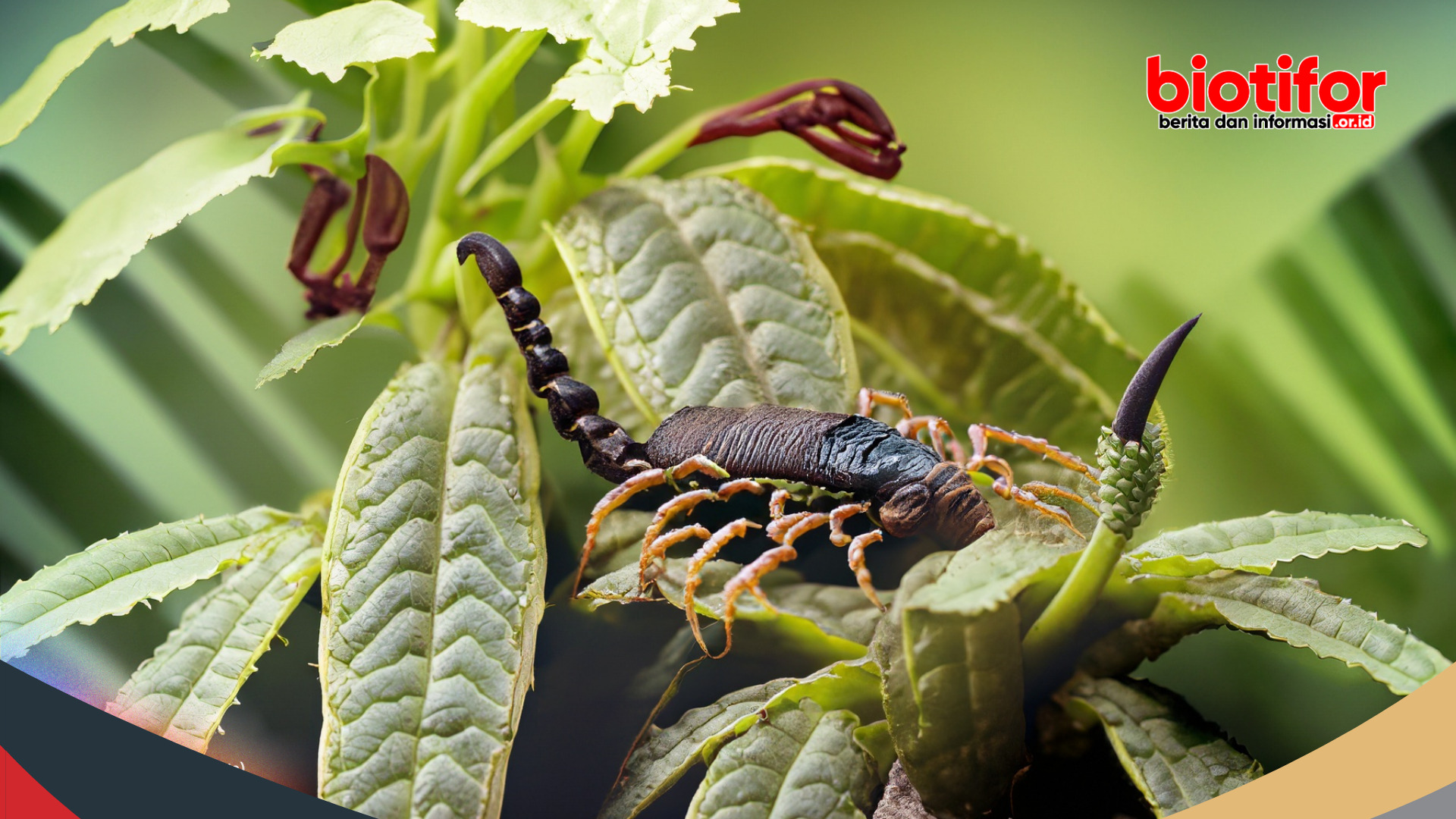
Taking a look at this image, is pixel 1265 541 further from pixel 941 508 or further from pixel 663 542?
pixel 663 542

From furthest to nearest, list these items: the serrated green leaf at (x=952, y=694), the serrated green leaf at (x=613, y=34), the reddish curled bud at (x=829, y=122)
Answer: the reddish curled bud at (x=829, y=122), the serrated green leaf at (x=613, y=34), the serrated green leaf at (x=952, y=694)

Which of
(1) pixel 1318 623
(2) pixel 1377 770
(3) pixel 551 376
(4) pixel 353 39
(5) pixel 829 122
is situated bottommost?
(2) pixel 1377 770

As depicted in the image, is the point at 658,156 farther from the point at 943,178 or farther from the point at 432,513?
the point at 432,513

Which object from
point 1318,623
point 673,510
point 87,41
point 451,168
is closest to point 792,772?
point 673,510

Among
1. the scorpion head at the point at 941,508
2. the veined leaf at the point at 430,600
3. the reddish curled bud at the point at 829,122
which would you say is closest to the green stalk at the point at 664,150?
the reddish curled bud at the point at 829,122

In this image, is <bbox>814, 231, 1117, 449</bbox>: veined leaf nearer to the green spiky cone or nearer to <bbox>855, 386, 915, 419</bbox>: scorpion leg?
<bbox>855, 386, 915, 419</bbox>: scorpion leg

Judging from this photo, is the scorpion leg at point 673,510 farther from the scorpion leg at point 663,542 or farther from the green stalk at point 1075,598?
the green stalk at point 1075,598

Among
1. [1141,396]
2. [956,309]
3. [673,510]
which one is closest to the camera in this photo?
[1141,396]
